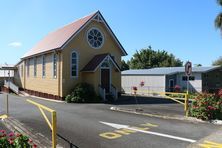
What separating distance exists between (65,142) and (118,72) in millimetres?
19299

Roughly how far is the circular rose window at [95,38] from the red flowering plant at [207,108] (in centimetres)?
1571

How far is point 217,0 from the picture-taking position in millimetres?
31609

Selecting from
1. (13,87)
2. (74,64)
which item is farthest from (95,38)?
(13,87)

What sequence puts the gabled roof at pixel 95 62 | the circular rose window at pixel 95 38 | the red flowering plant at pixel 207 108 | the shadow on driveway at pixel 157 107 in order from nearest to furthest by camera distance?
1. the red flowering plant at pixel 207 108
2. the shadow on driveway at pixel 157 107
3. the gabled roof at pixel 95 62
4. the circular rose window at pixel 95 38

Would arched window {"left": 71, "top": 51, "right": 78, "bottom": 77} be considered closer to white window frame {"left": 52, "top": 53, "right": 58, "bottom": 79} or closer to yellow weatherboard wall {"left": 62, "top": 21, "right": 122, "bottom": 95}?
yellow weatherboard wall {"left": 62, "top": 21, "right": 122, "bottom": 95}

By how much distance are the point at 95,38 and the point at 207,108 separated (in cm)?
1703

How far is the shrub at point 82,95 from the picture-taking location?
78.8 ft

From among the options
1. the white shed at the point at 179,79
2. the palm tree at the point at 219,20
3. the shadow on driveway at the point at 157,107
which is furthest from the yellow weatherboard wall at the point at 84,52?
the palm tree at the point at 219,20

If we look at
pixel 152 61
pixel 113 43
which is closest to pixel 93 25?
pixel 113 43

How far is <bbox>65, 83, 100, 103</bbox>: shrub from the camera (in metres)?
24.0

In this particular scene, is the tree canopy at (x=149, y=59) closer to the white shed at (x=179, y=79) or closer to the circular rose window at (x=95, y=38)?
the white shed at (x=179, y=79)

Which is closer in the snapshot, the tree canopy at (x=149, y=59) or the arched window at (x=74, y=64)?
the arched window at (x=74, y=64)

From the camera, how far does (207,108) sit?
13164 millimetres

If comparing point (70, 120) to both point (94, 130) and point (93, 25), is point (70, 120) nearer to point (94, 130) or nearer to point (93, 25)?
point (94, 130)
